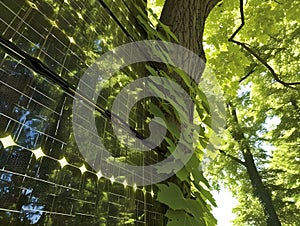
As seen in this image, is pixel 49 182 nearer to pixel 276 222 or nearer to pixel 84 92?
pixel 84 92

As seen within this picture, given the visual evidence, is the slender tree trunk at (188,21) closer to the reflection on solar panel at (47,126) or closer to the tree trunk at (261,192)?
the reflection on solar panel at (47,126)

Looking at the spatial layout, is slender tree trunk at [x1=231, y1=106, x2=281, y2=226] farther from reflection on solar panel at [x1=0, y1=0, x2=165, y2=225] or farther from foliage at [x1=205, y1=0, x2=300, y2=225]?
reflection on solar panel at [x1=0, y1=0, x2=165, y2=225]

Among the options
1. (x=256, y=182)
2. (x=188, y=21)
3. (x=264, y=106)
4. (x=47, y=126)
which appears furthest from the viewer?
(x=256, y=182)

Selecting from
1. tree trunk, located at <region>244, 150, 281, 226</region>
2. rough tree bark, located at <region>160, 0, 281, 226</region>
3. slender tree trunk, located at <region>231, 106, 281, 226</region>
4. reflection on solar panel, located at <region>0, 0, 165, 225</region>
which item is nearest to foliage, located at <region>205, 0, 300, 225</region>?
slender tree trunk, located at <region>231, 106, 281, 226</region>

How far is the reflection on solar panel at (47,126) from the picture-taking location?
44cm

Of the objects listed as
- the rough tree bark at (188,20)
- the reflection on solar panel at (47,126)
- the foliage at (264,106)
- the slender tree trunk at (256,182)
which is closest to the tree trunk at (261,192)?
the slender tree trunk at (256,182)

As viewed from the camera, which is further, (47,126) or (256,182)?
(256,182)

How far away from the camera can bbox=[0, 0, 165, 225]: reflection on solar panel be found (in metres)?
0.44

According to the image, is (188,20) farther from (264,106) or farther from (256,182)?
(256,182)

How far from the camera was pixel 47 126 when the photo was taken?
1.71 ft

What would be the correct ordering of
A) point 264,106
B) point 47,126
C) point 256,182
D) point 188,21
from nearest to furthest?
point 47,126 → point 188,21 → point 264,106 → point 256,182

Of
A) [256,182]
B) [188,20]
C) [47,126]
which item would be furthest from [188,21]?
[256,182]

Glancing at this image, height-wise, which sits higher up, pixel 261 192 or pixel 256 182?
pixel 256 182

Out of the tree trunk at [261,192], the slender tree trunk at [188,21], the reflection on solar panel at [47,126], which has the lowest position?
the reflection on solar panel at [47,126]
